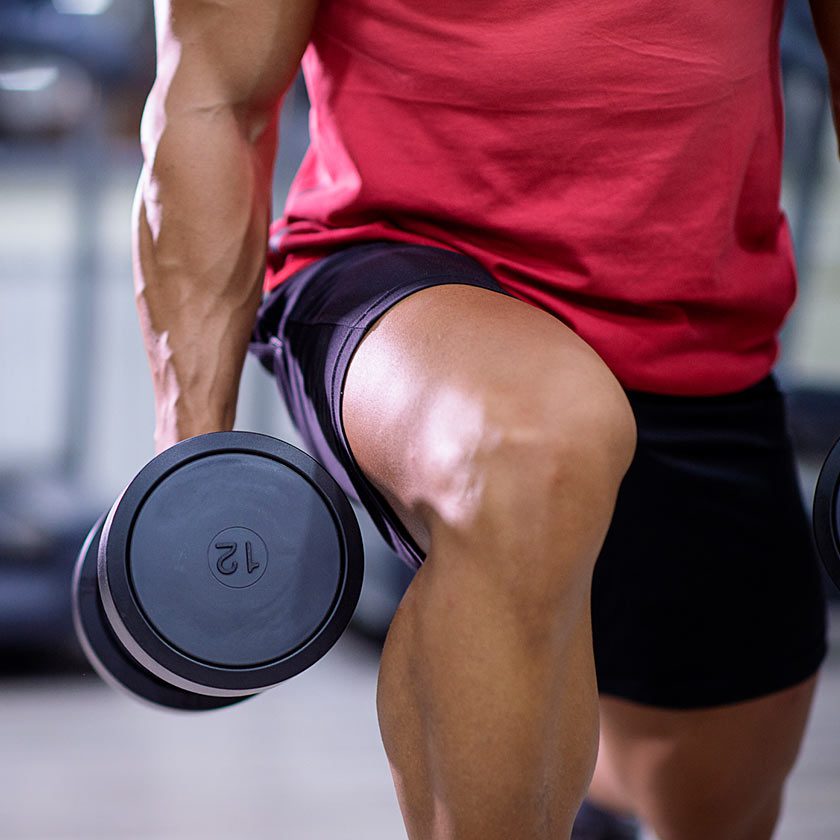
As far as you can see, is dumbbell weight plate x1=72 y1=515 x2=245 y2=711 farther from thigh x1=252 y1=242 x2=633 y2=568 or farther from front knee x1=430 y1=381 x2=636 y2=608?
front knee x1=430 y1=381 x2=636 y2=608

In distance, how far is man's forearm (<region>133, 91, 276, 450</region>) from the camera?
0.84 m

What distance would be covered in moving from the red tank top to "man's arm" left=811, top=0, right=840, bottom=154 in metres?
0.06

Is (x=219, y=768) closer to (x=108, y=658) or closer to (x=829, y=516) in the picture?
(x=108, y=658)

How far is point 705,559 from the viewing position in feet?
3.51

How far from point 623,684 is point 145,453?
3.53 m

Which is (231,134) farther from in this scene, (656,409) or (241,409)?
(241,409)

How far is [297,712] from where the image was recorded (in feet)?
10.0

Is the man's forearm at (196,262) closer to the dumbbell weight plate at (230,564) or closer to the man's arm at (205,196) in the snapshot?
the man's arm at (205,196)

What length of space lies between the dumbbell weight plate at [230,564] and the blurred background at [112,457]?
1458mm

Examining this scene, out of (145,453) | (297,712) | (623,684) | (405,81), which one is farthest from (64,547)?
(405,81)

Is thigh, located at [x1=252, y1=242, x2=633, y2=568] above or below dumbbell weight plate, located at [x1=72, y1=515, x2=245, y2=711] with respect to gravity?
above

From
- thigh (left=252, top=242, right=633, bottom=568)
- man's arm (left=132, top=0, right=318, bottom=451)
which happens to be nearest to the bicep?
man's arm (left=132, top=0, right=318, bottom=451)

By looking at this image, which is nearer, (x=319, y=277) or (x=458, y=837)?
(x=458, y=837)

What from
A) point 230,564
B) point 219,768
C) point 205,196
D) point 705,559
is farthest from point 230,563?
point 219,768
